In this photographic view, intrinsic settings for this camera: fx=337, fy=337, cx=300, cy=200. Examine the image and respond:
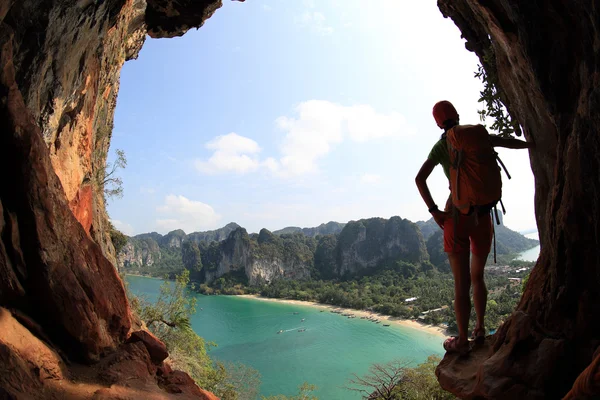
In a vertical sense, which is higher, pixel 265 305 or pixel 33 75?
pixel 33 75

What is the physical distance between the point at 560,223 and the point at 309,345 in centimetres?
3258

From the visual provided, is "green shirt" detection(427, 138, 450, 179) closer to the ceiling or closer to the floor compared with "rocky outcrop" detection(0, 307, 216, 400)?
closer to the ceiling

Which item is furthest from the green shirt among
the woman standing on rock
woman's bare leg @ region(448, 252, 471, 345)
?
woman's bare leg @ region(448, 252, 471, 345)

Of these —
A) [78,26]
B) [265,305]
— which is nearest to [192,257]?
[265,305]

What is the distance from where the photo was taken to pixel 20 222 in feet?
8.98

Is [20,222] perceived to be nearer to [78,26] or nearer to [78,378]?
[78,378]

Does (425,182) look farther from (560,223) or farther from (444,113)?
(560,223)

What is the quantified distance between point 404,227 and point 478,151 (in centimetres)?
7314

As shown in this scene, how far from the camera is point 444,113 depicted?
9.55ft

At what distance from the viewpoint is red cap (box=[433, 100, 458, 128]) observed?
2.91 meters

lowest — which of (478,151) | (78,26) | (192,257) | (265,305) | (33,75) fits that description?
(265,305)

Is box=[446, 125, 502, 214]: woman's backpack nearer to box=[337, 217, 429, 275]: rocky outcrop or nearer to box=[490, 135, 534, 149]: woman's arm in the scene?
box=[490, 135, 534, 149]: woman's arm

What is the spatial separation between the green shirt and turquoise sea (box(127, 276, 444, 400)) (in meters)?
19.1

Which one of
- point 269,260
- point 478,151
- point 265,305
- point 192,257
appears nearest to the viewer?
point 478,151
